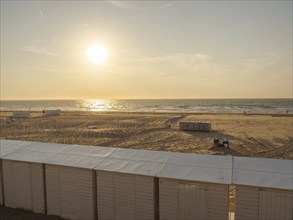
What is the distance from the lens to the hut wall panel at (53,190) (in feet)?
36.9

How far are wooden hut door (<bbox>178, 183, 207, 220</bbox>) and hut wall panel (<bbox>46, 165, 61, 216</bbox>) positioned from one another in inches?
198

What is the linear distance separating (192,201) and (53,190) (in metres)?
5.66

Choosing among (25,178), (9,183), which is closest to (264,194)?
(25,178)

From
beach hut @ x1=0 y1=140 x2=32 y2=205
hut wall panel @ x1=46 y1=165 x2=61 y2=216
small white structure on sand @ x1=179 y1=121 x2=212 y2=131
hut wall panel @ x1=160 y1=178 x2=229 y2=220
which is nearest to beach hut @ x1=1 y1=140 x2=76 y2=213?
beach hut @ x1=0 y1=140 x2=32 y2=205

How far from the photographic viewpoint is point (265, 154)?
76.6ft

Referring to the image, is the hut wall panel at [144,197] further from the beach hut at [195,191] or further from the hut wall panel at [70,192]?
the hut wall panel at [70,192]

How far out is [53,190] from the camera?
11328mm

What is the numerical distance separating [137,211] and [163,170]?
1.74 metres

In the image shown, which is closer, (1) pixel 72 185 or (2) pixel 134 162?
(2) pixel 134 162

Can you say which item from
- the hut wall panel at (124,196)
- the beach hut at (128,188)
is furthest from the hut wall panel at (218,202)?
the hut wall panel at (124,196)

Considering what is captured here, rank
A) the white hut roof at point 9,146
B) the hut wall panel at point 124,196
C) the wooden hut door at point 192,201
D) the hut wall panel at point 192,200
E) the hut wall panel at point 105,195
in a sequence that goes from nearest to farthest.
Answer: the hut wall panel at point 192,200
the wooden hut door at point 192,201
the hut wall panel at point 124,196
the hut wall panel at point 105,195
the white hut roof at point 9,146

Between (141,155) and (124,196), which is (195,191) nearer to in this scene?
(124,196)

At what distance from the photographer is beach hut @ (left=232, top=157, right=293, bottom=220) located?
8.52m

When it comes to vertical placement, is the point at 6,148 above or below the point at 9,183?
above
